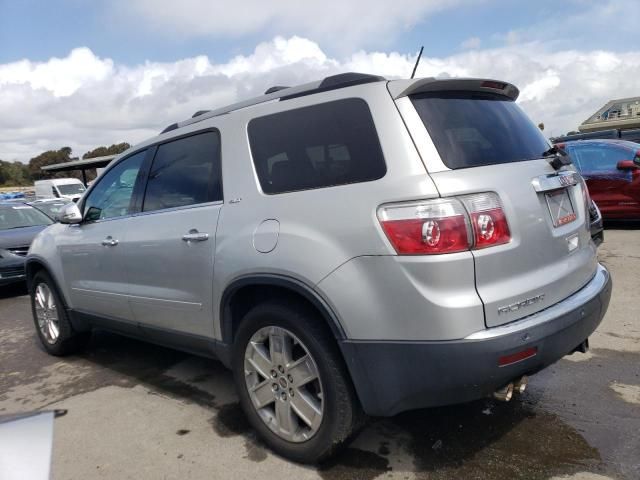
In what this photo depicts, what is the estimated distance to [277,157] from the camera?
290 cm

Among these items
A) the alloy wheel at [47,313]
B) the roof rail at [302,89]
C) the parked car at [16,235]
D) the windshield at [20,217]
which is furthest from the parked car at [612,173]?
the windshield at [20,217]

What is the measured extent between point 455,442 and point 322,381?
0.91 m

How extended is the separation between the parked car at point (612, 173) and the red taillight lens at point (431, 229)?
25.6 ft

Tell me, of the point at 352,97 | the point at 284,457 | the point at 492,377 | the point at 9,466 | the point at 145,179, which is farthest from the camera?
the point at 145,179

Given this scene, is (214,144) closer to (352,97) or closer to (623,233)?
(352,97)

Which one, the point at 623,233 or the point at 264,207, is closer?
the point at 264,207

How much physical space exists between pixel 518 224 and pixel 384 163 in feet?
2.16

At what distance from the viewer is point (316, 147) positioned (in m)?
2.73

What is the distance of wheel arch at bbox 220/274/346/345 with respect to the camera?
2.44 meters

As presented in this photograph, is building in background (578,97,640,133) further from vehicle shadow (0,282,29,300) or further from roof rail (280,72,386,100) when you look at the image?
roof rail (280,72,386,100)

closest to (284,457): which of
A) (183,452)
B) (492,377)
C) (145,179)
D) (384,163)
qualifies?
(183,452)

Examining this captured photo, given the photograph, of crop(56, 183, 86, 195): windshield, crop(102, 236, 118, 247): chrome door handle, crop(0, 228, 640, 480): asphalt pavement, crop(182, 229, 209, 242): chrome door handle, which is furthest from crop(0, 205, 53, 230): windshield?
crop(56, 183, 86, 195): windshield

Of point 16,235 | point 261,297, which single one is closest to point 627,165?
point 261,297

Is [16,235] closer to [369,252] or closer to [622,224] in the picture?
[369,252]
